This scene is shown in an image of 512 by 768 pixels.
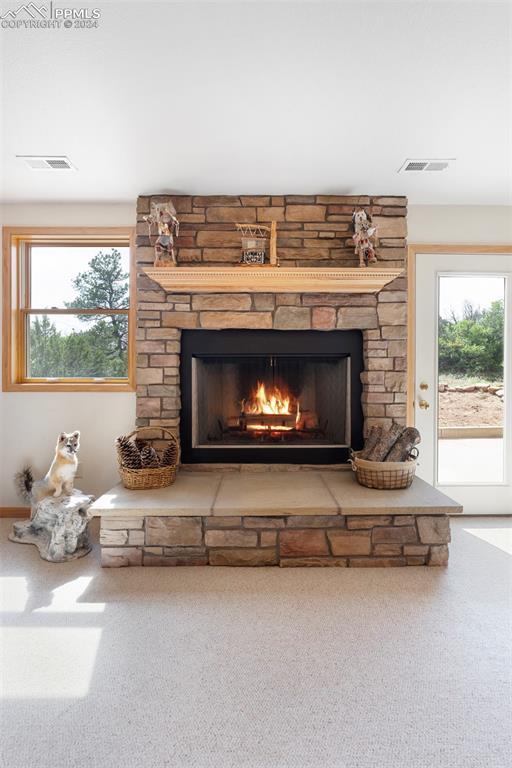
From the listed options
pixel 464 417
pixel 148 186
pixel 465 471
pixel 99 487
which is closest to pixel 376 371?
pixel 464 417

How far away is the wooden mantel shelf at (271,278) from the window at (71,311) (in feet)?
2.10

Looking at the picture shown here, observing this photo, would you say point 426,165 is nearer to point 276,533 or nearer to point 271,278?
point 271,278

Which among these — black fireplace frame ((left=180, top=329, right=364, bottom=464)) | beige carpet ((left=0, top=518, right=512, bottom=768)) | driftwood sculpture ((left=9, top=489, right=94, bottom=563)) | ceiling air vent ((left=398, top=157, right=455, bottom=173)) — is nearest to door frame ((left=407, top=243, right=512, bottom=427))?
black fireplace frame ((left=180, top=329, right=364, bottom=464))

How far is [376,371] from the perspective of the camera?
312 centimetres

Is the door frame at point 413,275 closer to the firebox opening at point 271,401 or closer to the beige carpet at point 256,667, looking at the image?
the firebox opening at point 271,401

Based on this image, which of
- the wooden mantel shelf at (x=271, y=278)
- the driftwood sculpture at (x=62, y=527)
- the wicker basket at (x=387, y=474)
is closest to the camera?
the driftwood sculpture at (x=62, y=527)

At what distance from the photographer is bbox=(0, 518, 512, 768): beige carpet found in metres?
1.27

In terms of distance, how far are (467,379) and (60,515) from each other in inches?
117

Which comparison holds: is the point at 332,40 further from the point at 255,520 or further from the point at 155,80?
the point at 255,520

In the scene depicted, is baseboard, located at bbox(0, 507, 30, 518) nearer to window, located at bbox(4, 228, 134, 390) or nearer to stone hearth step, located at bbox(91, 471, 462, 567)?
window, located at bbox(4, 228, 134, 390)

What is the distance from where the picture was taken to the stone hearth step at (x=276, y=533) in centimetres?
241

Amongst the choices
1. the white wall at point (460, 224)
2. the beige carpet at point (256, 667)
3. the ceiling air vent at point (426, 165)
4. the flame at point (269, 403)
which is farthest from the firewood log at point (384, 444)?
the ceiling air vent at point (426, 165)

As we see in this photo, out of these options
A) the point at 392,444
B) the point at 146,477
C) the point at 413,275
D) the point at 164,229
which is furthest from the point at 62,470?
the point at 413,275

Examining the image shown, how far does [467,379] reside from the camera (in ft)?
11.0
